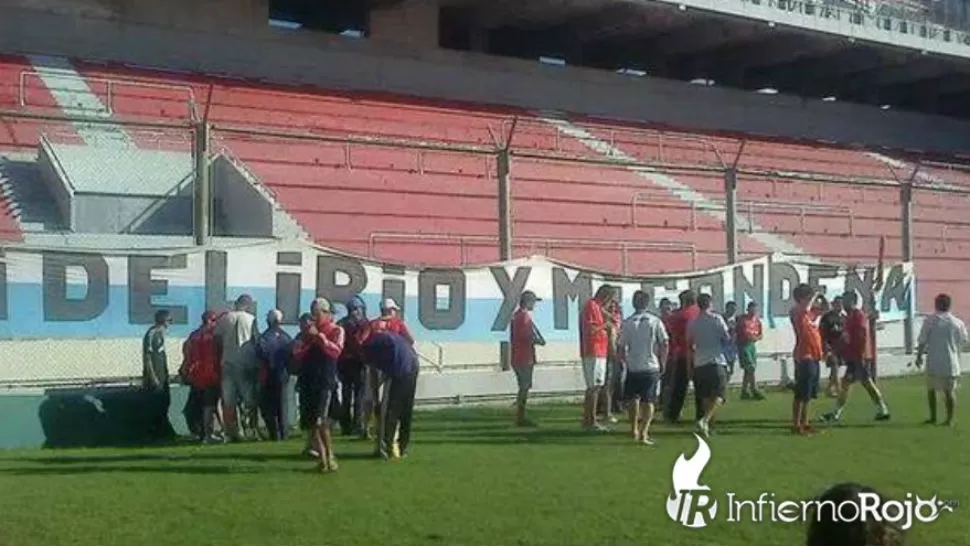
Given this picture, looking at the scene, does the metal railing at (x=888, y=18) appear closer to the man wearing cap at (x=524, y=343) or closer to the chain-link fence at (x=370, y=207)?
the chain-link fence at (x=370, y=207)

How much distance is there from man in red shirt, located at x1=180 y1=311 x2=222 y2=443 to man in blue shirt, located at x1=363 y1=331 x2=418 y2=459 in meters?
2.63

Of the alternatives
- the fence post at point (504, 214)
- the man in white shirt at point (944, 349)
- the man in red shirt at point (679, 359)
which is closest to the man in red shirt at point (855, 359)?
the man in white shirt at point (944, 349)

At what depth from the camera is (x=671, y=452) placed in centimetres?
1275

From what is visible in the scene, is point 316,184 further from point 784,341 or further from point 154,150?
point 784,341

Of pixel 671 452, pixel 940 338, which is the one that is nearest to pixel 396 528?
pixel 671 452

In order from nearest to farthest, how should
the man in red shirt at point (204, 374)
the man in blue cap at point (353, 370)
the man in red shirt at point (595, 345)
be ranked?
the man in blue cap at point (353, 370)
the man in red shirt at point (204, 374)
the man in red shirt at point (595, 345)

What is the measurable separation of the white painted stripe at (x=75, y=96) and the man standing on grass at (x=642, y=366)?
11.3 m

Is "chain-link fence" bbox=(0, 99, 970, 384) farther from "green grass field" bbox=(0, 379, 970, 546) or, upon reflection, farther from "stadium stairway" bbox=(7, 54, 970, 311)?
Result: "green grass field" bbox=(0, 379, 970, 546)

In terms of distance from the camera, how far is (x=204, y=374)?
14.2 m

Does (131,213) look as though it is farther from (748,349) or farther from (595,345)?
(748,349)

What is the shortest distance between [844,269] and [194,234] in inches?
496

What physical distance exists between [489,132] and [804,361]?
15001mm

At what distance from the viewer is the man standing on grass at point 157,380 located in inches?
563

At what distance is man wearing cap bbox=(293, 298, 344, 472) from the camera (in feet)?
37.3
